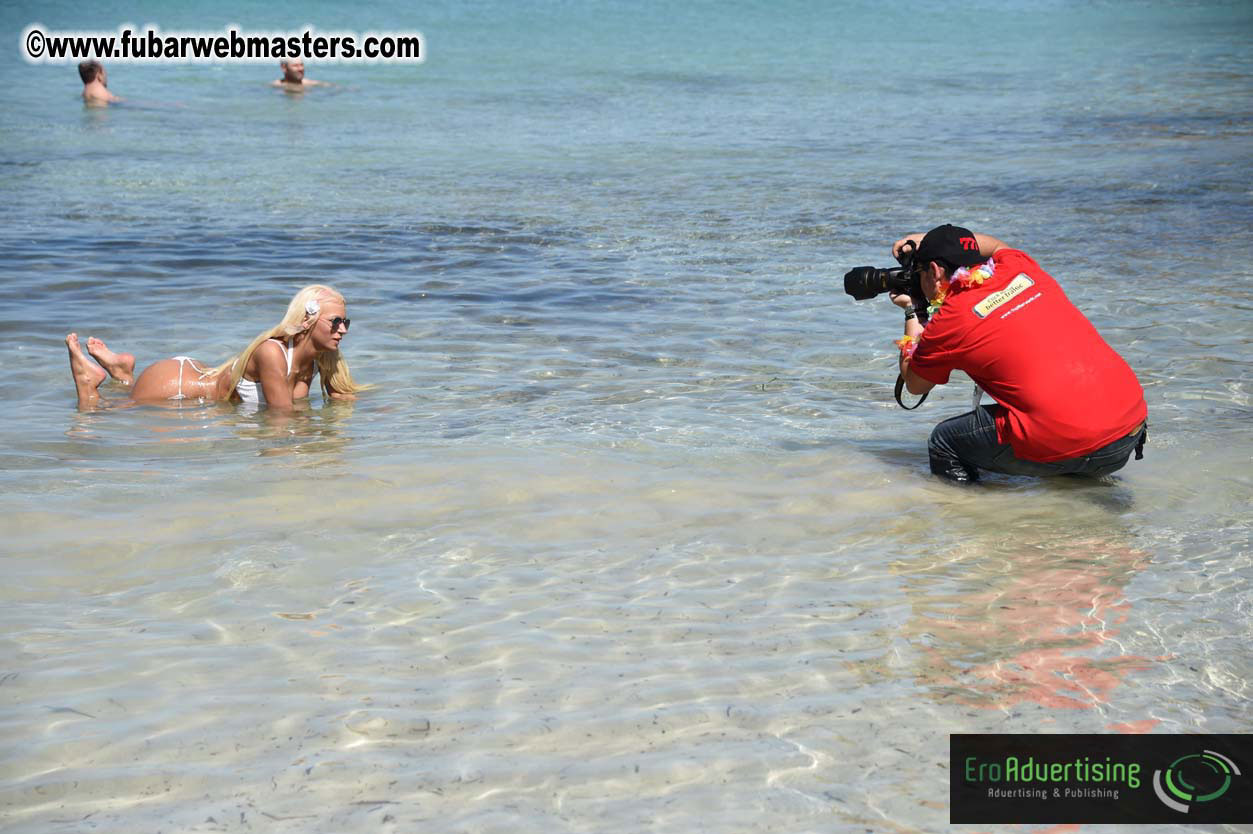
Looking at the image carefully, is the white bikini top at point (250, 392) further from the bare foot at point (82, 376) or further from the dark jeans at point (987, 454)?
the dark jeans at point (987, 454)

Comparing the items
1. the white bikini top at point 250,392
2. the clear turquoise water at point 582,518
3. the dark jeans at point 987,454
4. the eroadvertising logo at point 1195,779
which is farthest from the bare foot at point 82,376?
the eroadvertising logo at point 1195,779

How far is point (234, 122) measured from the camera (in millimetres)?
18344

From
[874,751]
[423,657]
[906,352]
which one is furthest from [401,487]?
[874,751]

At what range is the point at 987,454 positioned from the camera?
5.09m

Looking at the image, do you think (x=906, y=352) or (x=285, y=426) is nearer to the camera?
(x=906, y=352)

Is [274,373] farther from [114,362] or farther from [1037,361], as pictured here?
[1037,361]

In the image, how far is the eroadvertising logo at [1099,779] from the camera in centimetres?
305

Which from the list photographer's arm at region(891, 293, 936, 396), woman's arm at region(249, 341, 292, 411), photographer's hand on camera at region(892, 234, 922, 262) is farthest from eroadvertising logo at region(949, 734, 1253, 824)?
woman's arm at region(249, 341, 292, 411)

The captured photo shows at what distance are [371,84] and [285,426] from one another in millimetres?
18504

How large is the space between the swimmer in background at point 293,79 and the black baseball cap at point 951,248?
18740 mm

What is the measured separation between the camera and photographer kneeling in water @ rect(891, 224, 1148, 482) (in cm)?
472

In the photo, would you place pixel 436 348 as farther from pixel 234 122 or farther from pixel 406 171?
pixel 234 122

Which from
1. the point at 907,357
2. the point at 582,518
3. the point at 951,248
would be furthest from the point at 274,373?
the point at 951,248

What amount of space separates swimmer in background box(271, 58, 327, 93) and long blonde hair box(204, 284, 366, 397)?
16086mm
